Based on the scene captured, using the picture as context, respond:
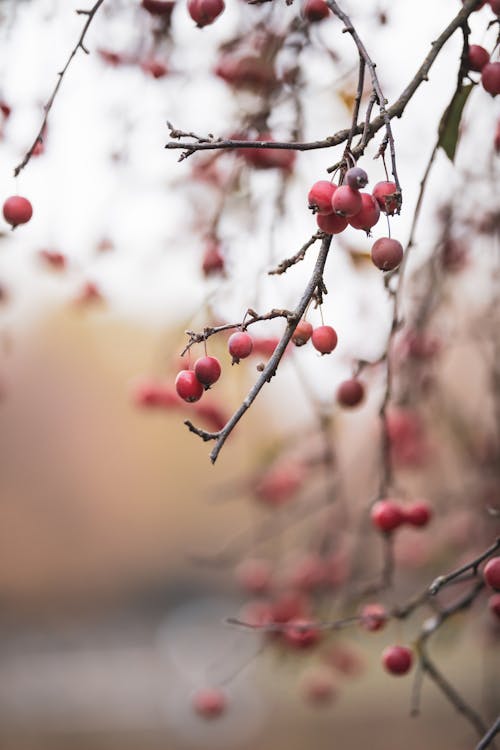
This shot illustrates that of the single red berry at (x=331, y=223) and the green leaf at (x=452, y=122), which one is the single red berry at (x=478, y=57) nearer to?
the green leaf at (x=452, y=122)

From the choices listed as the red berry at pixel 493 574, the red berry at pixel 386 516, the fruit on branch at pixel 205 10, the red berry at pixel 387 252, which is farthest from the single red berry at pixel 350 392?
the fruit on branch at pixel 205 10

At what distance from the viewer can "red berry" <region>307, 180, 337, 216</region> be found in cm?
90

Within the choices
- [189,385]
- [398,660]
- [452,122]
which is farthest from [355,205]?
[398,660]

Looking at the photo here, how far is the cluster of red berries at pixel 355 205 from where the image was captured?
34.2 inches

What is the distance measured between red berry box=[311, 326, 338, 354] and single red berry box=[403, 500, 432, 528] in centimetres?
62

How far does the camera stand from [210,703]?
244 centimetres

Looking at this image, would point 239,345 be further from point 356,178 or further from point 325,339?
point 356,178

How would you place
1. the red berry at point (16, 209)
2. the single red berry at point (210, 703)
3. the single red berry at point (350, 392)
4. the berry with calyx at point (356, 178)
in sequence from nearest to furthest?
1. the berry with calyx at point (356, 178)
2. the red berry at point (16, 209)
3. the single red berry at point (350, 392)
4. the single red berry at point (210, 703)

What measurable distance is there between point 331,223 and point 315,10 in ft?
1.78

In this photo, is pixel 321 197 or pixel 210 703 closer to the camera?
pixel 321 197

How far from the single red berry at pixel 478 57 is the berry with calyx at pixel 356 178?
36cm

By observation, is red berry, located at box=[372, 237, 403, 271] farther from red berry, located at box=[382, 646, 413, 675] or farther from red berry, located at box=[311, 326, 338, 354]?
red berry, located at box=[382, 646, 413, 675]

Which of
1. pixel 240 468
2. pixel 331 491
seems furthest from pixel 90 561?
pixel 331 491

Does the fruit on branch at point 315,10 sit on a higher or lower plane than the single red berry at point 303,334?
higher
